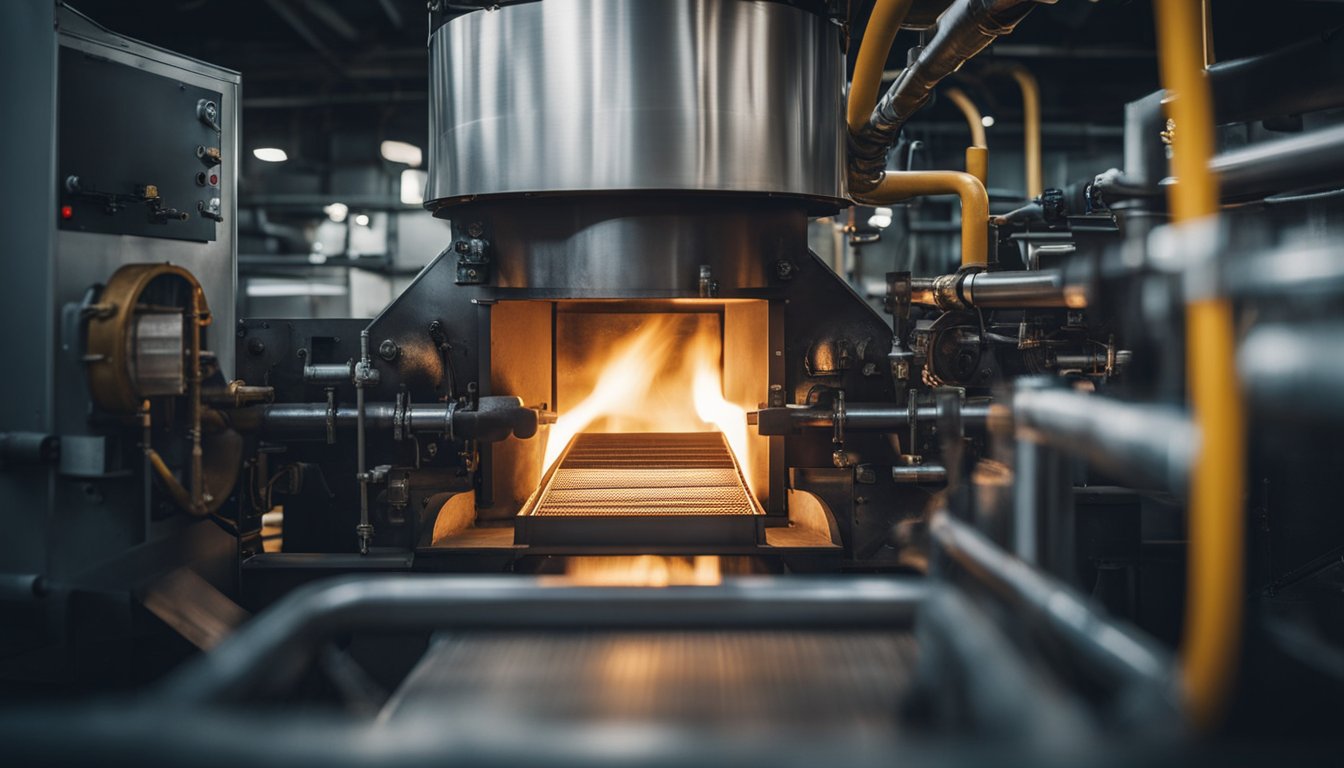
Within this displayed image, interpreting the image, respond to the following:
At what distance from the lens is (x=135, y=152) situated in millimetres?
2398

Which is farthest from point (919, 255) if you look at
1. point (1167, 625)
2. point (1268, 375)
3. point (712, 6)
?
point (1268, 375)

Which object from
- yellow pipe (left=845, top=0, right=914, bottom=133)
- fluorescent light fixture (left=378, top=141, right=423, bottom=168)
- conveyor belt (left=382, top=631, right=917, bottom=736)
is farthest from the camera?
fluorescent light fixture (left=378, top=141, right=423, bottom=168)

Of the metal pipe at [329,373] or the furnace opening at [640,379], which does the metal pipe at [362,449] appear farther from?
the furnace opening at [640,379]

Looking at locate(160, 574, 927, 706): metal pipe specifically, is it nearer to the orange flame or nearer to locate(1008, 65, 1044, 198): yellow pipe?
the orange flame

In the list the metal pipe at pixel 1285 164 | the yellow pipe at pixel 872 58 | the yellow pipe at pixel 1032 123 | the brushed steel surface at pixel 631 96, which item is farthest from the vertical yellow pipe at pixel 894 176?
the yellow pipe at pixel 1032 123

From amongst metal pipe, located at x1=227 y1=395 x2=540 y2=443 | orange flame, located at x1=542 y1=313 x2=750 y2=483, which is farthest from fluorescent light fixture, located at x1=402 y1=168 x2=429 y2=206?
metal pipe, located at x1=227 y1=395 x2=540 y2=443

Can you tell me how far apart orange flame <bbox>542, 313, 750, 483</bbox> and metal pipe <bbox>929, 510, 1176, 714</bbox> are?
2.27 metres

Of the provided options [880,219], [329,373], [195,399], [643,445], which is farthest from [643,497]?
[880,219]

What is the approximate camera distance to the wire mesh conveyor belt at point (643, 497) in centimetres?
261

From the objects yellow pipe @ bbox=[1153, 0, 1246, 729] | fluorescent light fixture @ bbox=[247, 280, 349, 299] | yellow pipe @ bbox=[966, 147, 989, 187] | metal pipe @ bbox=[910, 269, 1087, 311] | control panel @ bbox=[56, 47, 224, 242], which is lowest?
yellow pipe @ bbox=[1153, 0, 1246, 729]

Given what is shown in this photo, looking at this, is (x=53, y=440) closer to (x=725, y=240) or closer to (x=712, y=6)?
(x=725, y=240)

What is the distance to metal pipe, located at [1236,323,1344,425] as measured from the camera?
0.66 metres

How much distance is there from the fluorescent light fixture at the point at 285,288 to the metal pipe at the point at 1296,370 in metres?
7.15

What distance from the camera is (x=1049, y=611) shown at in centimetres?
93
